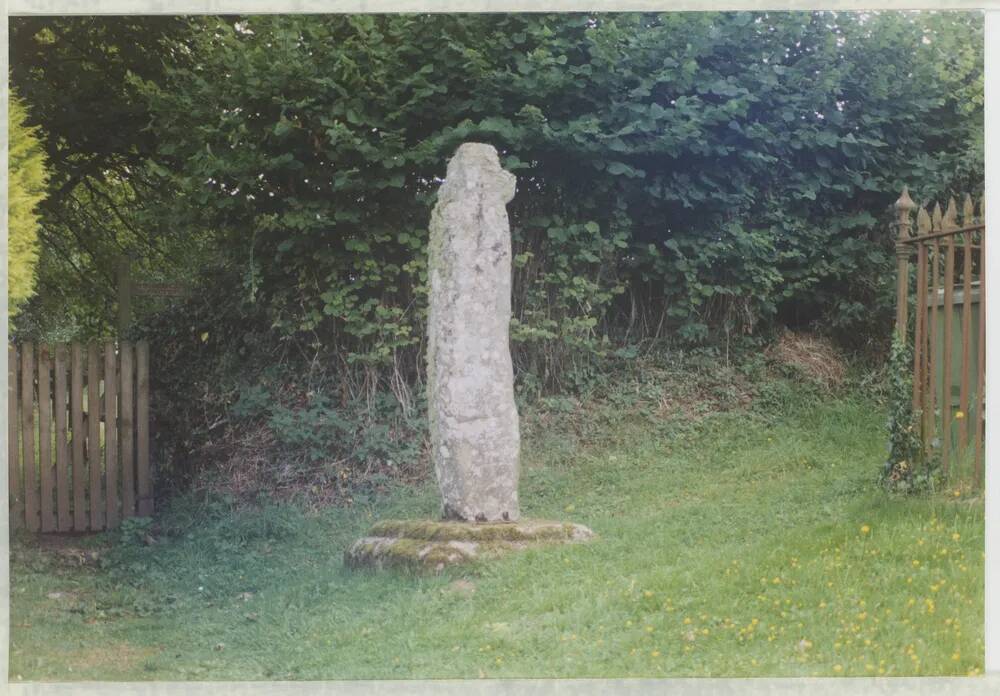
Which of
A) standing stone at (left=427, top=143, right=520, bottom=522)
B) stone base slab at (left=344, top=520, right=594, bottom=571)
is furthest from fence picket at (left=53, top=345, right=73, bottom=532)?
standing stone at (left=427, top=143, right=520, bottom=522)

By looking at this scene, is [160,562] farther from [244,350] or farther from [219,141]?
[219,141]

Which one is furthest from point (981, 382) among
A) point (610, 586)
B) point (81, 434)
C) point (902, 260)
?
point (81, 434)

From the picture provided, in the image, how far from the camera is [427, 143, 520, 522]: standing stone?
15.4 ft

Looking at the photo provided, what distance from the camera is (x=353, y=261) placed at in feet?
18.7

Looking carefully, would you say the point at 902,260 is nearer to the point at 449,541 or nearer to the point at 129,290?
the point at 449,541

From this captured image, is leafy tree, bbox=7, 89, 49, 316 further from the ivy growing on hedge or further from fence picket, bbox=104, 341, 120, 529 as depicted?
the ivy growing on hedge

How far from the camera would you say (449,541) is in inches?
177

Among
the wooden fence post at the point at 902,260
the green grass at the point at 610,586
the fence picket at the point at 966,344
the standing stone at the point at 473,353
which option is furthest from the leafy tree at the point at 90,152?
the fence picket at the point at 966,344

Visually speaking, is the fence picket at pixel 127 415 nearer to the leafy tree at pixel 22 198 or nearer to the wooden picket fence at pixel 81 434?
the wooden picket fence at pixel 81 434

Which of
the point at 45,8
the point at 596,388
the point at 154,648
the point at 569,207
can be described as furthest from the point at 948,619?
the point at 45,8

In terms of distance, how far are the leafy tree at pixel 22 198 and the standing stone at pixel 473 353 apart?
1.86 m

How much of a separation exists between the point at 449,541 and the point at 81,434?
205 centimetres

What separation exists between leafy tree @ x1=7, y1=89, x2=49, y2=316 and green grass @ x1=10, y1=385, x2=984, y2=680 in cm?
130

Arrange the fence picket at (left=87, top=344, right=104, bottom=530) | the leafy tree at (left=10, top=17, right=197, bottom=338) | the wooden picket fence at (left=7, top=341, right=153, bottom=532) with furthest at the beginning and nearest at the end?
the fence picket at (left=87, top=344, right=104, bottom=530) < the wooden picket fence at (left=7, top=341, right=153, bottom=532) < the leafy tree at (left=10, top=17, right=197, bottom=338)
